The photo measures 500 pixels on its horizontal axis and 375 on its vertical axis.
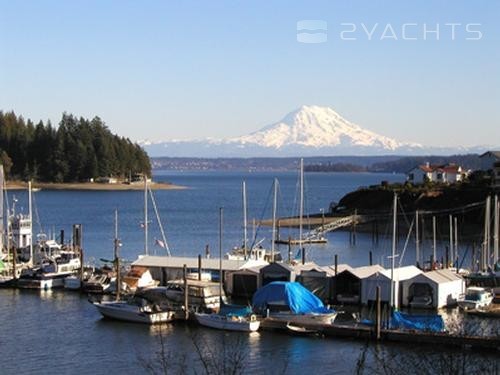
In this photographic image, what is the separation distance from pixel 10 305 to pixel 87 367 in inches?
492

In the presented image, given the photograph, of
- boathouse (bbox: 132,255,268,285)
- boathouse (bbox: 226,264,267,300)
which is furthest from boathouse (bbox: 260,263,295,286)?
boathouse (bbox: 132,255,268,285)

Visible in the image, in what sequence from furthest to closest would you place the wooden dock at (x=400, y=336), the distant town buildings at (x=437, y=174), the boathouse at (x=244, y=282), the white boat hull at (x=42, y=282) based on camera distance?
1. the distant town buildings at (x=437, y=174)
2. the white boat hull at (x=42, y=282)
3. the boathouse at (x=244, y=282)
4. the wooden dock at (x=400, y=336)

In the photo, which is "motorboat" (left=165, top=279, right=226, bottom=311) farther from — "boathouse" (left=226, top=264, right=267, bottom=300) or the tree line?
the tree line

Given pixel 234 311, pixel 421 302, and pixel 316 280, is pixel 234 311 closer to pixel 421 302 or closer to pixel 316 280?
pixel 316 280

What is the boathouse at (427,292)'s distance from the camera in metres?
40.7

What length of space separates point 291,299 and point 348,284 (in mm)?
5878

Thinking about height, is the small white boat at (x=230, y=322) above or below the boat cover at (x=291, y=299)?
below

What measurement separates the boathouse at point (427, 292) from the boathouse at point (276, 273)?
481cm

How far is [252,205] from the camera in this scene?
145m

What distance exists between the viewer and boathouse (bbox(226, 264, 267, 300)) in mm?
43531

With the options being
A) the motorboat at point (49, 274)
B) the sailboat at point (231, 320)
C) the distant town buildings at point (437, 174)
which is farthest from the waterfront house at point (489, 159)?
the sailboat at point (231, 320)

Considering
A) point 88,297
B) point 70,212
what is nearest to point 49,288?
point 88,297

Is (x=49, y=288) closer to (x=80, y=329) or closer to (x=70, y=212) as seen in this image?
(x=80, y=329)

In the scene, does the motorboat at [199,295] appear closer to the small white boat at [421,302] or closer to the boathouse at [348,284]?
the boathouse at [348,284]
